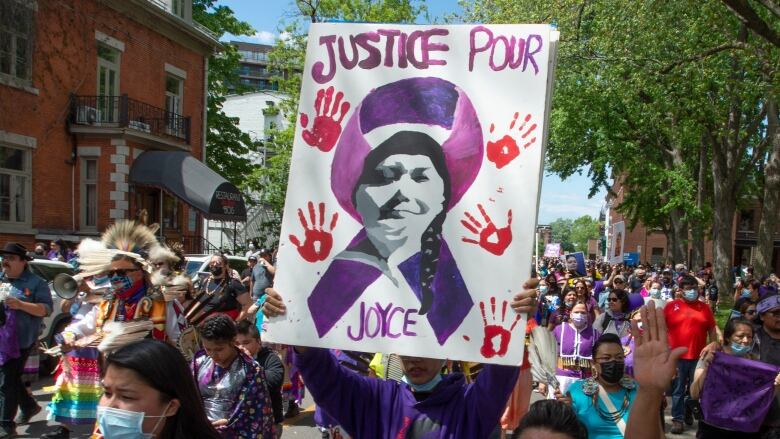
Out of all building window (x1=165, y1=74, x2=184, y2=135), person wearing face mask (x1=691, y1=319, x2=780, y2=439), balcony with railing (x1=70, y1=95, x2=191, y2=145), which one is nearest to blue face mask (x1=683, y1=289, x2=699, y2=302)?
person wearing face mask (x1=691, y1=319, x2=780, y2=439)

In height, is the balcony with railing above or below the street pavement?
above

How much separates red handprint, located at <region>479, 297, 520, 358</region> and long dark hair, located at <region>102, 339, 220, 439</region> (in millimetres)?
1050

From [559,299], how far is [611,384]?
696cm

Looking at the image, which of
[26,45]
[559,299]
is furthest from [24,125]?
[559,299]

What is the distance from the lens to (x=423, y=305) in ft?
8.89

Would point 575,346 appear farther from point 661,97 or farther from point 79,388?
point 661,97

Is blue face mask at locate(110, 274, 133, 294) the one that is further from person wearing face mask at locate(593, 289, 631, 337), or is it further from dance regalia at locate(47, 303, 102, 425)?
person wearing face mask at locate(593, 289, 631, 337)

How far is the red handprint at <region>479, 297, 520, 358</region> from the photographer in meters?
2.61

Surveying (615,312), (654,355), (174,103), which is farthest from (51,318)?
(174,103)

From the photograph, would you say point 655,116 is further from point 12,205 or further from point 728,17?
point 12,205

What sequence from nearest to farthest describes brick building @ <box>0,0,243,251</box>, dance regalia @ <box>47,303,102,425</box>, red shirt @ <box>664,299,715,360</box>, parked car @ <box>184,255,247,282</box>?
1. dance regalia @ <box>47,303,102,425</box>
2. red shirt @ <box>664,299,715,360</box>
3. parked car @ <box>184,255,247,282</box>
4. brick building @ <box>0,0,243,251</box>

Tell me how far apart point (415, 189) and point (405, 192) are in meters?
0.04

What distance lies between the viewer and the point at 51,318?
1061cm

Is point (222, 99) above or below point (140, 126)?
above
